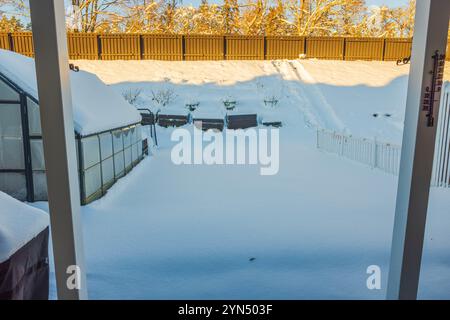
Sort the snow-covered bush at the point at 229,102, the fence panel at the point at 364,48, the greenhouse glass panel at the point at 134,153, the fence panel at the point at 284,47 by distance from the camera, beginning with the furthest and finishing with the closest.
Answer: the fence panel at the point at 364,48 → the fence panel at the point at 284,47 → the snow-covered bush at the point at 229,102 → the greenhouse glass panel at the point at 134,153

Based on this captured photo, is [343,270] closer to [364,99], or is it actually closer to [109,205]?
[109,205]

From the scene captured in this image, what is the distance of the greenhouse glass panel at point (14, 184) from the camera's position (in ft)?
17.3

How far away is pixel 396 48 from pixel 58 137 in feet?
75.4

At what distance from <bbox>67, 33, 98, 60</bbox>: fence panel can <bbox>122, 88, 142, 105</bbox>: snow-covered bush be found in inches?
198

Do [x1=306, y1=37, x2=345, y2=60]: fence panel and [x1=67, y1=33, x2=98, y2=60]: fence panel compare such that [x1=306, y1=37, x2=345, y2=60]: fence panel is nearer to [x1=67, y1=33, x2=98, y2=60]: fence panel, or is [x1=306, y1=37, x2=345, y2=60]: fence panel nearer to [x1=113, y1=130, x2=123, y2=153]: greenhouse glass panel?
[x1=67, y1=33, x2=98, y2=60]: fence panel

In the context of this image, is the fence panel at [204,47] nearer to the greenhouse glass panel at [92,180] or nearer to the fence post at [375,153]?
the fence post at [375,153]

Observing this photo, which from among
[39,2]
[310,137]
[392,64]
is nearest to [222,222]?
[39,2]

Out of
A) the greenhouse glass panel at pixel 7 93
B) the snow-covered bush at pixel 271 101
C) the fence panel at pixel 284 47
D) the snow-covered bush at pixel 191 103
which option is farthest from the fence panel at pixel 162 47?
the greenhouse glass panel at pixel 7 93

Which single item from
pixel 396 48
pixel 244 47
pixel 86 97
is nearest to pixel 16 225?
pixel 86 97

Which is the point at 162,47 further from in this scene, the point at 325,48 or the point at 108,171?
the point at 108,171

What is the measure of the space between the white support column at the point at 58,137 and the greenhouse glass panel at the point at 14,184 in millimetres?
4842

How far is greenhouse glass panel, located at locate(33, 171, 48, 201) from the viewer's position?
523 centimetres

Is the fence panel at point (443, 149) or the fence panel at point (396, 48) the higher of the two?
the fence panel at point (396, 48)

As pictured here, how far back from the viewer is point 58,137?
127 centimetres
